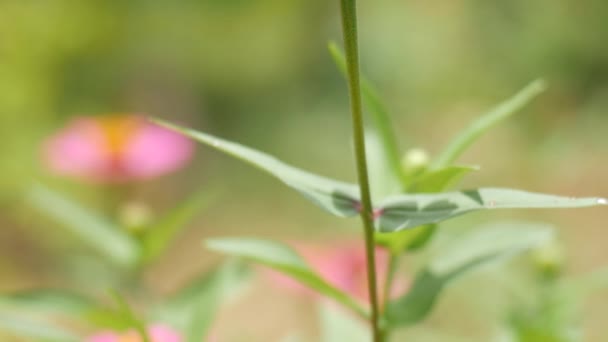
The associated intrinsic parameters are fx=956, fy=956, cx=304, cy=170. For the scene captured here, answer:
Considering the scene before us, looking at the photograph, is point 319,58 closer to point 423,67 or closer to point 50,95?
point 423,67

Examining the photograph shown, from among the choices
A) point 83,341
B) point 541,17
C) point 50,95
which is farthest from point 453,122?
point 83,341

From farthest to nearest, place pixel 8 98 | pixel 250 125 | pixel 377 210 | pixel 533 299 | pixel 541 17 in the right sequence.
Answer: pixel 250 125, pixel 8 98, pixel 541 17, pixel 533 299, pixel 377 210

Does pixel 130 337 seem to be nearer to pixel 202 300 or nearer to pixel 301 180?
pixel 202 300

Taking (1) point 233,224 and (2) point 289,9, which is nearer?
(1) point 233,224

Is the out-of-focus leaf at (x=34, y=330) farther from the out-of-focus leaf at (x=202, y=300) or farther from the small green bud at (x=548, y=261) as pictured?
the small green bud at (x=548, y=261)

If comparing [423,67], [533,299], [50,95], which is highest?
[533,299]

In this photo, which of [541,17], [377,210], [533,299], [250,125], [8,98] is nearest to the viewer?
[377,210]

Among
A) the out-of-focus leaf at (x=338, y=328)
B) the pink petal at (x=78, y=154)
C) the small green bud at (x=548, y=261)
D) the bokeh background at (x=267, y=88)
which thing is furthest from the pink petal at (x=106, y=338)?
the bokeh background at (x=267, y=88)
